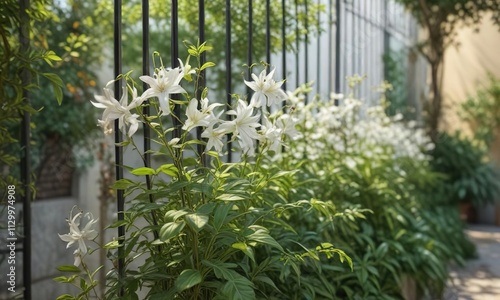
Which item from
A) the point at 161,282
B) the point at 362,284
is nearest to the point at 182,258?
the point at 161,282

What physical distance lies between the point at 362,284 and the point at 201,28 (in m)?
1.12

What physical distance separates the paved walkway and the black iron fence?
4.77ft

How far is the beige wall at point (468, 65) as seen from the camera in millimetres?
8570

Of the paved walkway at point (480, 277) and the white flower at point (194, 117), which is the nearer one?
the white flower at point (194, 117)

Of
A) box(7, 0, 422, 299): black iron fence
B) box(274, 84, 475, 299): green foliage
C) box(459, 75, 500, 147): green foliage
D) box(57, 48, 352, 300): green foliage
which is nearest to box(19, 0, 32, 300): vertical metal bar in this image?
box(7, 0, 422, 299): black iron fence

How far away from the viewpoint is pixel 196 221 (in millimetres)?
1472

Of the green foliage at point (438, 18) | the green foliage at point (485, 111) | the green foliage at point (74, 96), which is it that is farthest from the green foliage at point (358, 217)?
the green foliage at point (485, 111)

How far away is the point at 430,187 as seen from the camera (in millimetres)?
5793

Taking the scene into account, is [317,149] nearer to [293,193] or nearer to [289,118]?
[293,193]

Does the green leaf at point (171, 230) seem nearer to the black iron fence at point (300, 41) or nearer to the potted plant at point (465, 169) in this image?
the black iron fence at point (300, 41)

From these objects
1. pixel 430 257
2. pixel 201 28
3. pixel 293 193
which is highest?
pixel 201 28

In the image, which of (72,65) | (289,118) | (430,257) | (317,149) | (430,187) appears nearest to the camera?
(289,118)

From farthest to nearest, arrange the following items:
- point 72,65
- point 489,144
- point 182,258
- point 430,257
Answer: point 489,144 < point 72,65 < point 430,257 < point 182,258

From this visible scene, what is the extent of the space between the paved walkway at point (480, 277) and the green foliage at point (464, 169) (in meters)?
0.81
